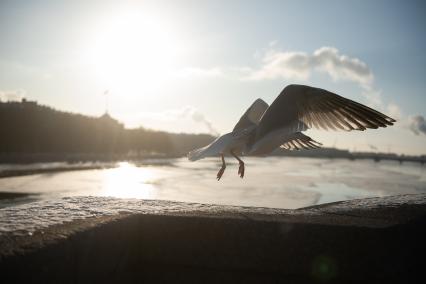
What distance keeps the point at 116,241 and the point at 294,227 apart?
5.36ft

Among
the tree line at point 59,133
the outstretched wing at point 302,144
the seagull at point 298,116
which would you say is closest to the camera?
the seagull at point 298,116

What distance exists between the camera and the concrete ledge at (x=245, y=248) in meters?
3.46

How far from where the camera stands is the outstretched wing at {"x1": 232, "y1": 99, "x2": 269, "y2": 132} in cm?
680

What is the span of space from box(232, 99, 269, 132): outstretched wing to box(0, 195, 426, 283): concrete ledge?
3140mm

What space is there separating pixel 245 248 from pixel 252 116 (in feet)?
12.4

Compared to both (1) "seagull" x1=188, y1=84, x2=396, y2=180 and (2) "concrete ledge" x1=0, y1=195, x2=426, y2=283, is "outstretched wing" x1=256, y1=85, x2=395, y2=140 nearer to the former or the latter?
(1) "seagull" x1=188, y1=84, x2=396, y2=180

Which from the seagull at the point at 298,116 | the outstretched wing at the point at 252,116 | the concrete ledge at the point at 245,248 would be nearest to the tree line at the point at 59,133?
the outstretched wing at the point at 252,116

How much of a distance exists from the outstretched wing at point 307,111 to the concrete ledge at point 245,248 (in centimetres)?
213

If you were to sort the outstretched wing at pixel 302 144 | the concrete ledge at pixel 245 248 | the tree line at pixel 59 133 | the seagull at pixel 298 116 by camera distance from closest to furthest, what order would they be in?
the concrete ledge at pixel 245 248 → the seagull at pixel 298 116 → the outstretched wing at pixel 302 144 → the tree line at pixel 59 133

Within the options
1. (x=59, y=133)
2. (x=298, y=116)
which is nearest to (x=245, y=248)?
(x=298, y=116)

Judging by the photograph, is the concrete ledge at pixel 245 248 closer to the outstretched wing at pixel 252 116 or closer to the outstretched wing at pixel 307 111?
the outstretched wing at pixel 307 111

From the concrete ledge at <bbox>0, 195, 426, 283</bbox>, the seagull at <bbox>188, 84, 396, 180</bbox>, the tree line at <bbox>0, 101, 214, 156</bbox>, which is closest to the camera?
the concrete ledge at <bbox>0, 195, 426, 283</bbox>

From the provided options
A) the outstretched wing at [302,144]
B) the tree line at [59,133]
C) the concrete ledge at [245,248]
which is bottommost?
the concrete ledge at [245,248]

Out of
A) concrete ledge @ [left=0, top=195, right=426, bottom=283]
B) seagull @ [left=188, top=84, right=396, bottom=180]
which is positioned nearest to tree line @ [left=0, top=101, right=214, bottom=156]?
seagull @ [left=188, top=84, right=396, bottom=180]
